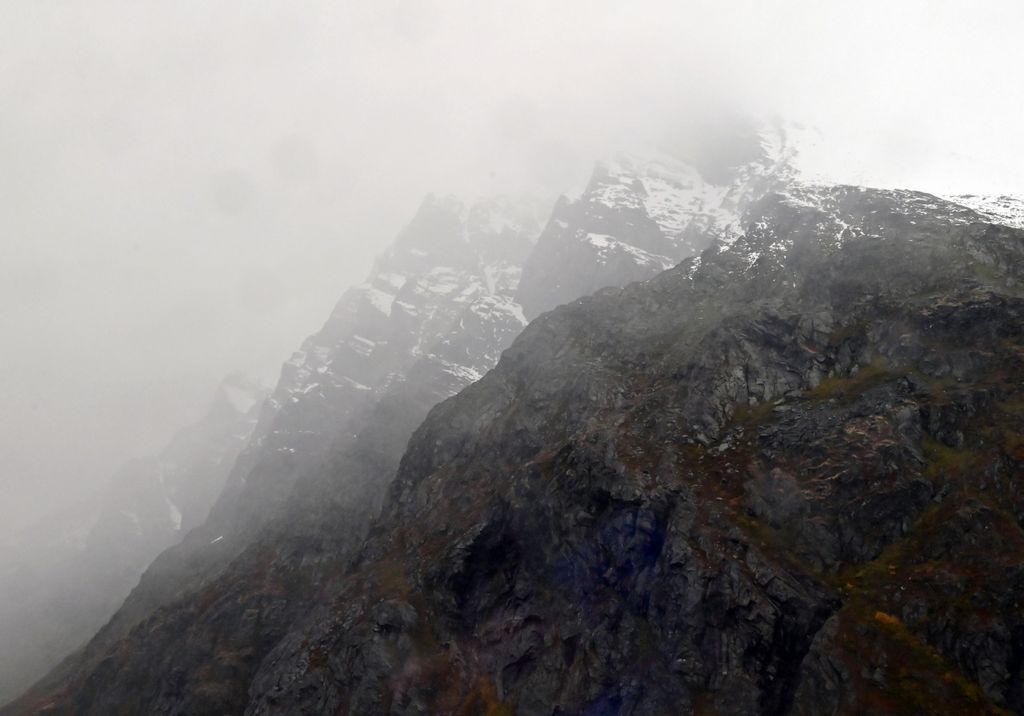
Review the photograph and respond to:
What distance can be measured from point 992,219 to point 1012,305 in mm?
35487

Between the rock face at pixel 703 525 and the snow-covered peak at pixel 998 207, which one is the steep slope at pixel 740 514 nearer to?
the rock face at pixel 703 525

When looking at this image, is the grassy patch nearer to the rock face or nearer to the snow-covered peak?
the rock face

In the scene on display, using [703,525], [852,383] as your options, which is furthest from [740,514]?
[852,383]

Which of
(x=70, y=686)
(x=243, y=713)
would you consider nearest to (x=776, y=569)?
(x=243, y=713)

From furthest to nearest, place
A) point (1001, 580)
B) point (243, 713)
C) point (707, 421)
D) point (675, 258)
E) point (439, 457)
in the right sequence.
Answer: point (675, 258) → point (439, 457) → point (243, 713) → point (707, 421) → point (1001, 580)

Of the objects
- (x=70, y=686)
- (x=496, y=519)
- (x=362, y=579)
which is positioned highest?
(x=496, y=519)

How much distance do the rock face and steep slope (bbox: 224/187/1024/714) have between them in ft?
0.96

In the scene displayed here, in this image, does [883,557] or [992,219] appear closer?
[883,557]

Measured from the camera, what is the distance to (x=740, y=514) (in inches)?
3100

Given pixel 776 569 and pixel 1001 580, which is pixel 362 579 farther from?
pixel 1001 580

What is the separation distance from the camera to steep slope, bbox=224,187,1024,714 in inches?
2518

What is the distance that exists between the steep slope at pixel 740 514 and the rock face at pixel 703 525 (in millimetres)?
293

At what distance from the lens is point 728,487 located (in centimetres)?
8244

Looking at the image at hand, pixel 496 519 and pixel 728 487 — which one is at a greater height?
pixel 728 487
